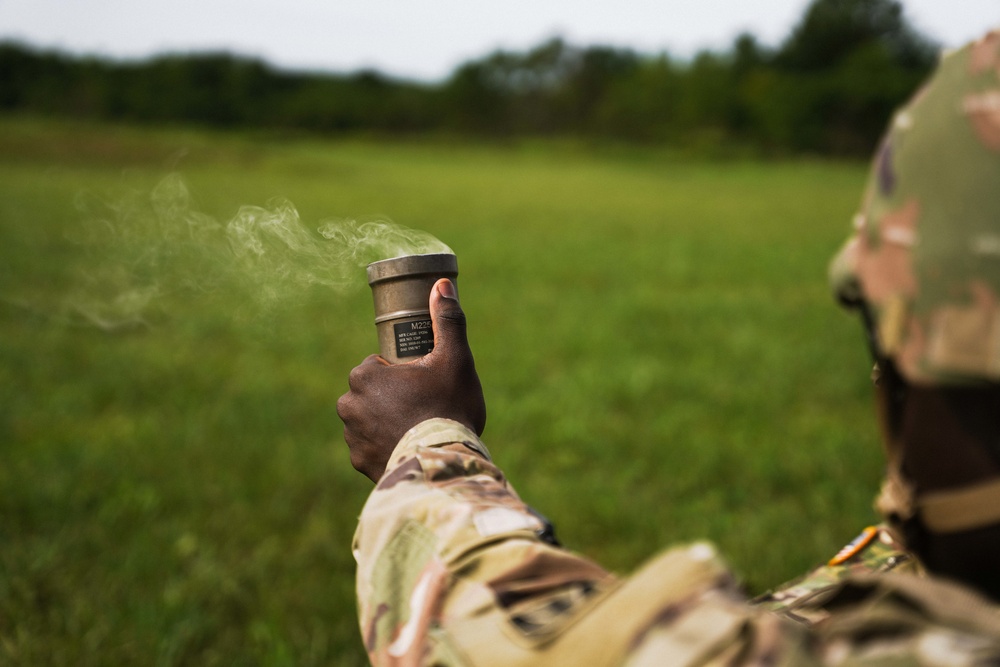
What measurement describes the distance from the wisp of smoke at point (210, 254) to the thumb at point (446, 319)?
13 centimetres

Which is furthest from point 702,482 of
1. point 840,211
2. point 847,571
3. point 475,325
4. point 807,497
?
point 840,211

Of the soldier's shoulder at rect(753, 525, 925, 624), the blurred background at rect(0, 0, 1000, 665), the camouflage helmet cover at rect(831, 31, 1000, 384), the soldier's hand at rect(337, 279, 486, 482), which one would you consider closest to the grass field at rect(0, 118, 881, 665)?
the blurred background at rect(0, 0, 1000, 665)

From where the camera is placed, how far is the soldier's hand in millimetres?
1325

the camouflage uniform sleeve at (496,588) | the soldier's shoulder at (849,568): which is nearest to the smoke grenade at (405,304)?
the camouflage uniform sleeve at (496,588)

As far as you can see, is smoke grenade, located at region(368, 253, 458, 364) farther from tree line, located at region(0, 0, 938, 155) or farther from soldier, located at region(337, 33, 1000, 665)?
tree line, located at region(0, 0, 938, 155)

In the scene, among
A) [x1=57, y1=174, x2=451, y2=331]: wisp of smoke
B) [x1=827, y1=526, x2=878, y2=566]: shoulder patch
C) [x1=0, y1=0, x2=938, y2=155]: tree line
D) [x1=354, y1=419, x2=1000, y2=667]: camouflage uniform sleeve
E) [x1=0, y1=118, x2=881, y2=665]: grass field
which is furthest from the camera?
[x1=0, y1=0, x2=938, y2=155]: tree line

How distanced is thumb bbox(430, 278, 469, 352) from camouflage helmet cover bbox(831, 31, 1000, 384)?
0.67m

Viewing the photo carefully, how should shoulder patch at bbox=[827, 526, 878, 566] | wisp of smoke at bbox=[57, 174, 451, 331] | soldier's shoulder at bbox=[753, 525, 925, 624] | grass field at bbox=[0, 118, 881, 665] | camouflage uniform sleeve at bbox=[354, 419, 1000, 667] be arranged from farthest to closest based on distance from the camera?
grass field at bbox=[0, 118, 881, 665] → wisp of smoke at bbox=[57, 174, 451, 331] → shoulder patch at bbox=[827, 526, 878, 566] → soldier's shoulder at bbox=[753, 525, 925, 624] → camouflage uniform sleeve at bbox=[354, 419, 1000, 667]

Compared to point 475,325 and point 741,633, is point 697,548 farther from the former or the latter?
point 475,325

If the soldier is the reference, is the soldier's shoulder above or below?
below

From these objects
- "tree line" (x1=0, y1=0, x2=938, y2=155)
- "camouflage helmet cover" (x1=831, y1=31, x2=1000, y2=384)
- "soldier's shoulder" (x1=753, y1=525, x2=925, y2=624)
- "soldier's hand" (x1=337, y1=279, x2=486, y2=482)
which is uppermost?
"tree line" (x1=0, y1=0, x2=938, y2=155)

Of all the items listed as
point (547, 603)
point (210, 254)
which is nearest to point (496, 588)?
point (547, 603)

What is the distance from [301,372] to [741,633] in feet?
16.8

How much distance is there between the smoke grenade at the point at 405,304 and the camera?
4.66 feet
